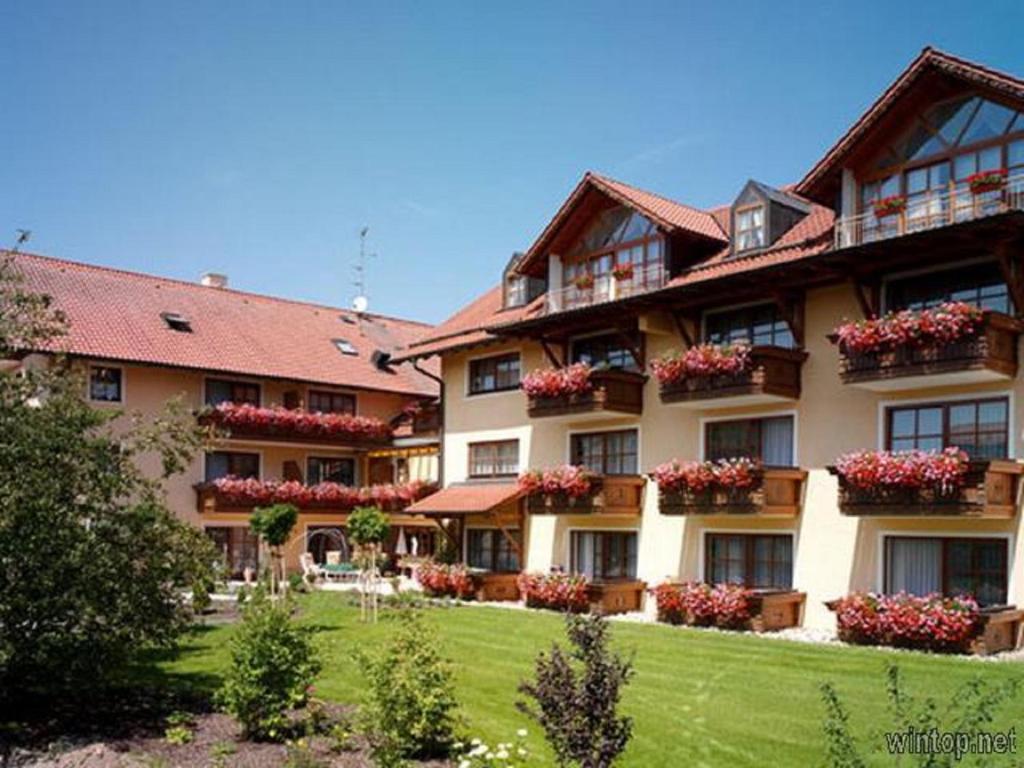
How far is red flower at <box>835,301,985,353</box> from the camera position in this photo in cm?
1778

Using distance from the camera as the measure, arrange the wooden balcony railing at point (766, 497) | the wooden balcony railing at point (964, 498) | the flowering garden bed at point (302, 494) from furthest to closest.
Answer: the flowering garden bed at point (302, 494)
the wooden balcony railing at point (766, 497)
the wooden balcony railing at point (964, 498)

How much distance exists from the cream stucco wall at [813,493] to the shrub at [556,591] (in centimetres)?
174

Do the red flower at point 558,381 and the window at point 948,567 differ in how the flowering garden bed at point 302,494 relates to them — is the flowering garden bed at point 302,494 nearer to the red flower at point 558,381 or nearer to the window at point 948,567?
the red flower at point 558,381

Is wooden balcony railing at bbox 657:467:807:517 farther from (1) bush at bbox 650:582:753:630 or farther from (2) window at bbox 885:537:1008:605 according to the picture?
(2) window at bbox 885:537:1008:605

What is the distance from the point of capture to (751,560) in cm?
2259

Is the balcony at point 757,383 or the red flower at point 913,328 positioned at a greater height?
the red flower at point 913,328

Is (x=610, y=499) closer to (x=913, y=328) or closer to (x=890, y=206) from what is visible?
(x=913, y=328)

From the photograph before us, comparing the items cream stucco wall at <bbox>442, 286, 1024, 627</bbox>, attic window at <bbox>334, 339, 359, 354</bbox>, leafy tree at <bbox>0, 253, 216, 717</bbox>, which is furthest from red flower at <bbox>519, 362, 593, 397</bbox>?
attic window at <bbox>334, 339, 359, 354</bbox>

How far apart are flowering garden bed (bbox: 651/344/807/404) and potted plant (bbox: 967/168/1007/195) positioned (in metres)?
4.78

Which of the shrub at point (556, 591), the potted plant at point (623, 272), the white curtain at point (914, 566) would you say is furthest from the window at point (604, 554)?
the white curtain at point (914, 566)

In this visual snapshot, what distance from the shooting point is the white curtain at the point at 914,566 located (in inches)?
760

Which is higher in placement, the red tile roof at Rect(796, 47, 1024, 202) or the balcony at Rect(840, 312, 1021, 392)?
the red tile roof at Rect(796, 47, 1024, 202)

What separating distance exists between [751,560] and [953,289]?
23.6ft

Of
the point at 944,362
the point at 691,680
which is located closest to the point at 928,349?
the point at 944,362
